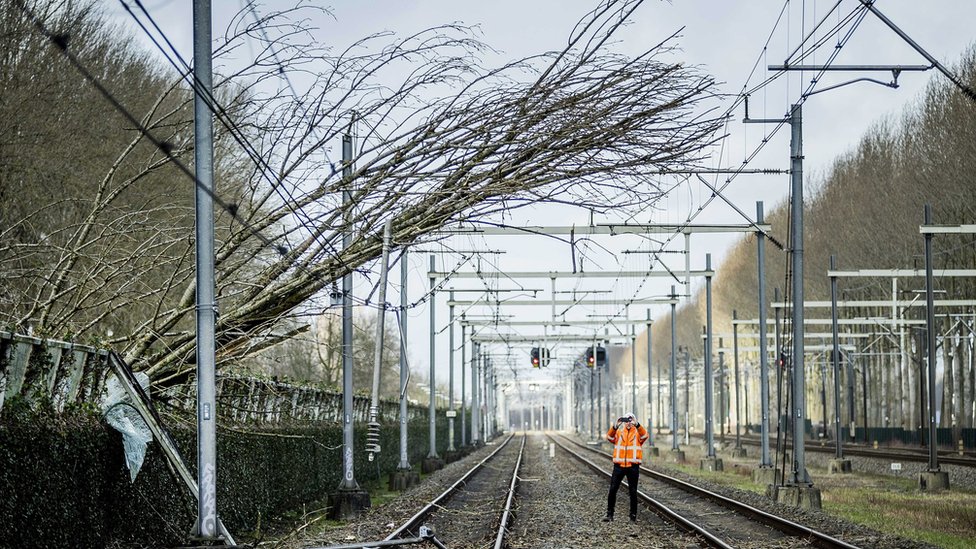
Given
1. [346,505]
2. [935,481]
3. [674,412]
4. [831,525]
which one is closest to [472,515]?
[346,505]

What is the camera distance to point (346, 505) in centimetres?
2225

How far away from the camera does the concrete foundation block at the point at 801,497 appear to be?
2284cm

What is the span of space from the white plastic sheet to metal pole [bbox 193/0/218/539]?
2.88ft

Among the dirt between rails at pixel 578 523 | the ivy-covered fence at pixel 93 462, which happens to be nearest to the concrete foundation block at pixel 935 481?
the dirt between rails at pixel 578 523

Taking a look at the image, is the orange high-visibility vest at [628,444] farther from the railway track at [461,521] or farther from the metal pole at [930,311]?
the metal pole at [930,311]

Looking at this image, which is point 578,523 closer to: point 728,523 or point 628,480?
point 628,480

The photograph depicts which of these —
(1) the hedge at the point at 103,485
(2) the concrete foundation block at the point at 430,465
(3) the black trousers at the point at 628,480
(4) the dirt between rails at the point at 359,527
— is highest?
(1) the hedge at the point at 103,485

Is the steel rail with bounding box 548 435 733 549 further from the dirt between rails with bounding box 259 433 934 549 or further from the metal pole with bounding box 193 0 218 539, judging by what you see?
the metal pole with bounding box 193 0 218 539

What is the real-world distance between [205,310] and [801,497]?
551 inches

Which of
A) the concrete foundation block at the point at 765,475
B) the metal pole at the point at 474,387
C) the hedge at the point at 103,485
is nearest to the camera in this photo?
the hedge at the point at 103,485

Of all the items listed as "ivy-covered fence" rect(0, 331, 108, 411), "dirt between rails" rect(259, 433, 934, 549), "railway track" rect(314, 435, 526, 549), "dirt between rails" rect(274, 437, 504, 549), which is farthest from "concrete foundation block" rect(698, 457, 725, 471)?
"ivy-covered fence" rect(0, 331, 108, 411)

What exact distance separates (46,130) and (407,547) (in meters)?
18.9

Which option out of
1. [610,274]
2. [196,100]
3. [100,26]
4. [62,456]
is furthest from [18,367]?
[610,274]

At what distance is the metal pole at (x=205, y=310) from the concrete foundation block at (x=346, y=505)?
31.7 feet
